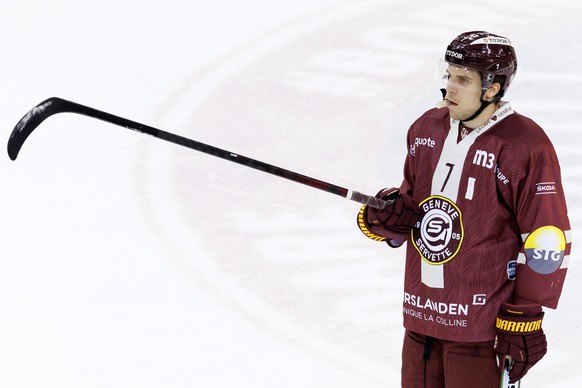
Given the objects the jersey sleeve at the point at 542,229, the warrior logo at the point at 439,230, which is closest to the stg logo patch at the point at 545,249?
the jersey sleeve at the point at 542,229

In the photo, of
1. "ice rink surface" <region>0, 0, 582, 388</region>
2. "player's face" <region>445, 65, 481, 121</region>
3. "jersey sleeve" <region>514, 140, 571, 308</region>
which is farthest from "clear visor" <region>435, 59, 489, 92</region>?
"ice rink surface" <region>0, 0, 582, 388</region>

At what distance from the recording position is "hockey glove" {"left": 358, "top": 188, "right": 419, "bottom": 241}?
3.23 metres

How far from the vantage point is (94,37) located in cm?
777

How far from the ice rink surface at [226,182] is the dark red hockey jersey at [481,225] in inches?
44.7

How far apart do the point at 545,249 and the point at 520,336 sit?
0.85ft

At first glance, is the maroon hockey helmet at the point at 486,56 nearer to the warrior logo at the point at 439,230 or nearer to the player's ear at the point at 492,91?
the player's ear at the point at 492,91

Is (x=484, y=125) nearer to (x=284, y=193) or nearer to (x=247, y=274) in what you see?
(x=247, y=274)

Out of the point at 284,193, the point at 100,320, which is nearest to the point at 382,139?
the point at 284,193

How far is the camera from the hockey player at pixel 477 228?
3027mm

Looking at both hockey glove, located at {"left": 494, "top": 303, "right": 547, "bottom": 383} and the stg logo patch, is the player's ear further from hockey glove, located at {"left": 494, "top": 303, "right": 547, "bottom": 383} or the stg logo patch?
hockey glove, located at {"left": 494, "top": 303, "right": 547, "bottom": 383}

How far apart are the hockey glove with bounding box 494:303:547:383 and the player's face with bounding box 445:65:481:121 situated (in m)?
0.57

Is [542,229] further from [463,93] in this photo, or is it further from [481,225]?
[463,93]

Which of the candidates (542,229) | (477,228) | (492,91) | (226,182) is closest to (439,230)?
(477,228)

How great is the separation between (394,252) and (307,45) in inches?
114
